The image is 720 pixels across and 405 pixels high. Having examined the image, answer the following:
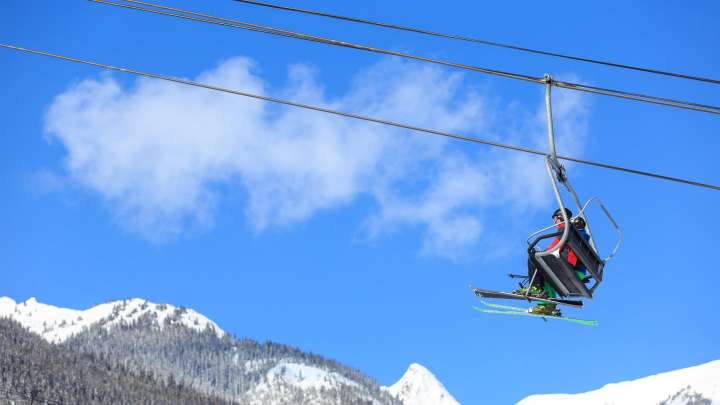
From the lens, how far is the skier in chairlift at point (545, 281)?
831 inches

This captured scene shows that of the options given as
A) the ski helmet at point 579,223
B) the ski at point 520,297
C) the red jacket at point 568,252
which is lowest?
the ski at point 520,297

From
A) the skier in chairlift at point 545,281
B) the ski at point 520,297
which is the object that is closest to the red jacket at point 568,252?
the skier in chairlift at point 545,281

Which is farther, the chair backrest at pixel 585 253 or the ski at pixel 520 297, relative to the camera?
the ski at pixel 520 297

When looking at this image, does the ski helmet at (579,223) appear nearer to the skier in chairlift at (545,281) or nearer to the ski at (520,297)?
the skier in chairlift at (545,281)

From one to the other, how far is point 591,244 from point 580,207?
3.80ft

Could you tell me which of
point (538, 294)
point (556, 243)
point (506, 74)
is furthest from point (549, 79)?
point (538, 294)

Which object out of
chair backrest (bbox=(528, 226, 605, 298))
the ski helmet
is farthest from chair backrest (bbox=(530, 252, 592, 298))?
the ski helmet

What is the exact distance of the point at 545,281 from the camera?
2233 cm

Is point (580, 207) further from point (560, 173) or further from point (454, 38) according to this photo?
point (454, 38)

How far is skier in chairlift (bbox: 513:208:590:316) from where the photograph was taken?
21.1 meters

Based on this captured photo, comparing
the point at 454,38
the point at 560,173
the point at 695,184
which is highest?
the point at 454,38

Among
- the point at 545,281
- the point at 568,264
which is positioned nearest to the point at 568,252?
the point at 568,264

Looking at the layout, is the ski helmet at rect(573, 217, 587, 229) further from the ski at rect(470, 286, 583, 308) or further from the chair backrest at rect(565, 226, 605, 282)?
the ski at rect(470, 286, 583, 308)

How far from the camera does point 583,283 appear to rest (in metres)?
21.4
